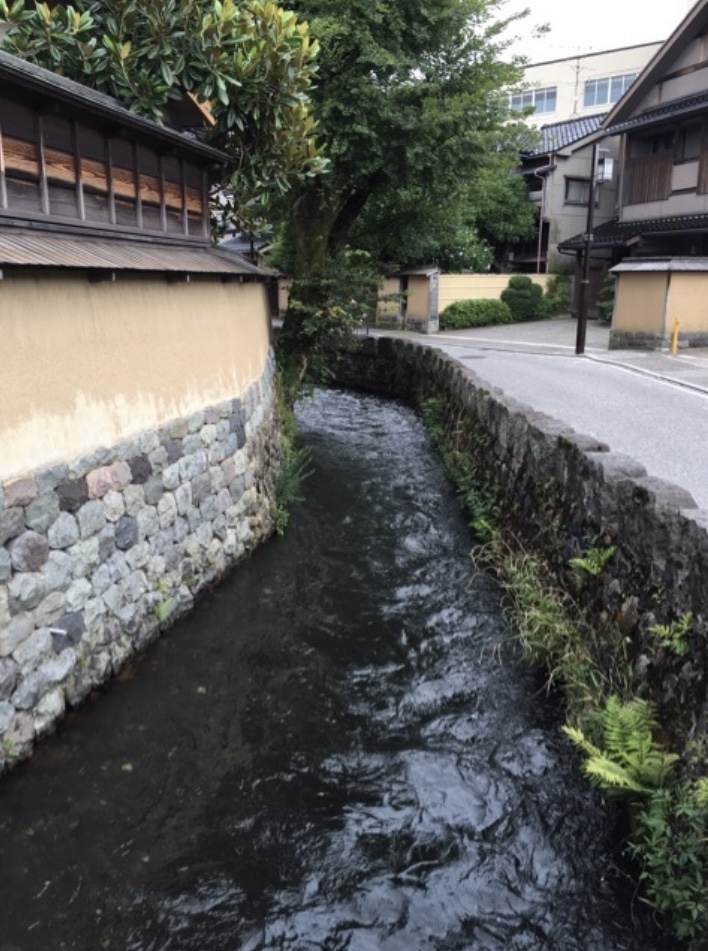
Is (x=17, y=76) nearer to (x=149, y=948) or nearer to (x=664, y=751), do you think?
(x=149, y=948)

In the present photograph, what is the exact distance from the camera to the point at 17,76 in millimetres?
6547

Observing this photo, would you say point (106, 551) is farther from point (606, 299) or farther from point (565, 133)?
point (565, 133)

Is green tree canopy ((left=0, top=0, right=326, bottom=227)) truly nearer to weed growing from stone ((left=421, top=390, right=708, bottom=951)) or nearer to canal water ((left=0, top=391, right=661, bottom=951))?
canal water ((left=0, top=391, right=661, bottom=951))

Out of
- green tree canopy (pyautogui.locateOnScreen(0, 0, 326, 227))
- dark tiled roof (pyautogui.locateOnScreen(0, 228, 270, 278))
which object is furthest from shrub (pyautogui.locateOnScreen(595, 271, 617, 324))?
dark tiled roof (pyautogui.locateOnScreen(0, 228, 270, 278))

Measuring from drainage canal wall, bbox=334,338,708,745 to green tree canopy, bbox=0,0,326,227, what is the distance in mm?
5677

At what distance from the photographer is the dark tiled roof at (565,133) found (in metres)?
36.5

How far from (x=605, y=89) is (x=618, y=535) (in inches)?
2045

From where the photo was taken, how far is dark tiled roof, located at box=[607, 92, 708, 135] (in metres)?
26.5

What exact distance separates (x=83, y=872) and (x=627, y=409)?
1126 centimetres

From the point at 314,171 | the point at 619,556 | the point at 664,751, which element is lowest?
the point at 664,751

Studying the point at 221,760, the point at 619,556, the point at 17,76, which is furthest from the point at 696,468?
the point at 17,76

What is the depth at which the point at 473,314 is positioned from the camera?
32.7m

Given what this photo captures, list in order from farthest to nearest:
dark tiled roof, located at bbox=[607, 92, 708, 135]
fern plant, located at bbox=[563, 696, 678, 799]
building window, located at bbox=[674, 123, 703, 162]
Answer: building window, located at bbox=[674, 123, 703, 162]
dark tiled roof, located at bbox=[607, 92, 708, 135]
fern plant, located at bbox=[563, 696, 678, 799]

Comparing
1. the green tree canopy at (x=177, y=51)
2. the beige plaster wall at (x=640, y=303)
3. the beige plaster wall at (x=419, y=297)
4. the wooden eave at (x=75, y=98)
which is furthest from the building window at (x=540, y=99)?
the wooden eave at (x=75, y=98)
